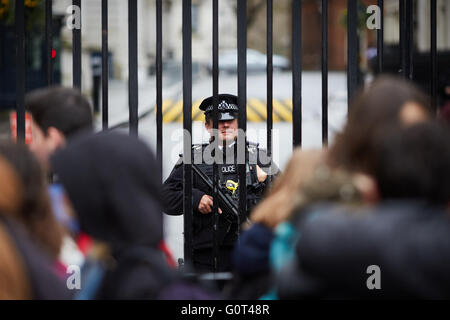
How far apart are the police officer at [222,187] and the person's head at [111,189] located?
2270 millimetres

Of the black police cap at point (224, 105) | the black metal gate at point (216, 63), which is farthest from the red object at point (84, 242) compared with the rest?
the black police cap at point (224, 105)

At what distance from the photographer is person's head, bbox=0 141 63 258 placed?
2.24 m

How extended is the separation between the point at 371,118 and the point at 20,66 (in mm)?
2326

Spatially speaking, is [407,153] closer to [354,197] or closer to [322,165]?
[354,197]

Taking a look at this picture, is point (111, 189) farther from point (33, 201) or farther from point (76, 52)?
point (76, 52)

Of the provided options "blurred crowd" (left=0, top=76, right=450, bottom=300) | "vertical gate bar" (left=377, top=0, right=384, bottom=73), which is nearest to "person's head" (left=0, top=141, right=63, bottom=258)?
"blurred crowd" (left=0, top=76, right=450, bottom=300)

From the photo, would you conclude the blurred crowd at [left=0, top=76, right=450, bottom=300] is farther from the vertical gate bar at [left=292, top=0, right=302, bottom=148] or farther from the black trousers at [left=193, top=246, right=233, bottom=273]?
the black trousers at [left=193, top=246, right=233, bottom=273]

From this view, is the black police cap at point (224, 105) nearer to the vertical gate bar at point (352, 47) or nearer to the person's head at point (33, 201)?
the vertical gate bar at point (352, 47)

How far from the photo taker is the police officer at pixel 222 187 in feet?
15.2

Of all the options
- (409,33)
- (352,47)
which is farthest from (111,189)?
(409,33)

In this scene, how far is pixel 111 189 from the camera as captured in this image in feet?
7.25

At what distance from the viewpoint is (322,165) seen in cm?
237

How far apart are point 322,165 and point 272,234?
13.1 inches

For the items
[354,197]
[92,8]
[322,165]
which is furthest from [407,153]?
[92,8]
